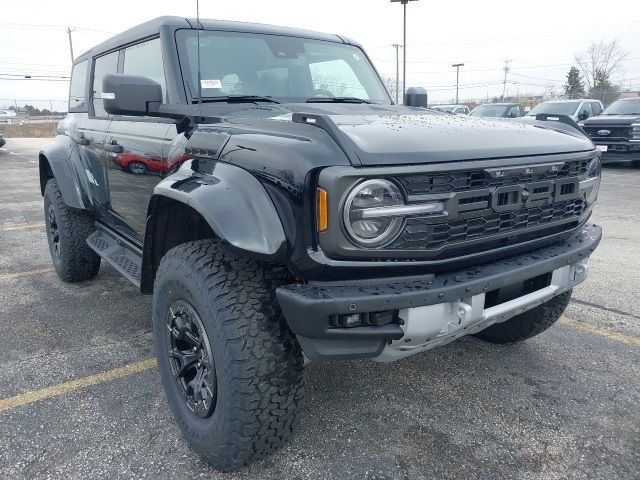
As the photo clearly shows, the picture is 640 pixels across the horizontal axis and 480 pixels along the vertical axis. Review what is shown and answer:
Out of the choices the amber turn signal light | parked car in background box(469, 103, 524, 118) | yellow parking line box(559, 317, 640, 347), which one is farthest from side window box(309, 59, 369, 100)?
parked car in background box(469, 103, 524, 118)

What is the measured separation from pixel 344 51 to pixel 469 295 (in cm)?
234

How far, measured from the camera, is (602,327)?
12.0 ft

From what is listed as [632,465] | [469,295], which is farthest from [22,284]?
[632,465]

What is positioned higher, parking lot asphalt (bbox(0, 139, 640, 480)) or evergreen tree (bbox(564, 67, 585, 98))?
evergreen tree (bbox(564, 67, 585, 98))

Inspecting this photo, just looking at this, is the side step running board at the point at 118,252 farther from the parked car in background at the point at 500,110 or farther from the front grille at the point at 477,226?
the parked car in background at the point at 500,110

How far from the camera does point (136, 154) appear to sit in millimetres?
3131

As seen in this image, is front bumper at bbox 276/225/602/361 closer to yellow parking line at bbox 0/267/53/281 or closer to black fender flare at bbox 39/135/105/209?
black fender flare at bbox 39/135/105/209

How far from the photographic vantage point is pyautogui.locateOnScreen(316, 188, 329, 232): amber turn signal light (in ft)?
5.96

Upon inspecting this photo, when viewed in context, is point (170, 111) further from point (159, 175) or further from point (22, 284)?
point (22, 284)

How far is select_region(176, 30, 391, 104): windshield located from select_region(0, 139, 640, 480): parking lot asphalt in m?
1.62

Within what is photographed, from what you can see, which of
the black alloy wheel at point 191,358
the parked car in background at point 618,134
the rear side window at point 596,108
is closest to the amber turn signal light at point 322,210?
the black alloy wheel at point 191,358

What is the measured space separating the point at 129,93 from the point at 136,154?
622mm

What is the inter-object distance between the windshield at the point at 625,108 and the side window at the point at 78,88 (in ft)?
43.7

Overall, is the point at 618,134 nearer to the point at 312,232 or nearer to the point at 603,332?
the point at 603,332
